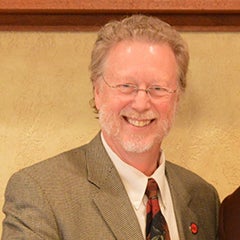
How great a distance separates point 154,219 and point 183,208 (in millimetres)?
178

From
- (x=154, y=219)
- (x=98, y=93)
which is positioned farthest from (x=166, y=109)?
(x=154, y=219)

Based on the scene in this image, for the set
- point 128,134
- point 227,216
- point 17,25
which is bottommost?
point 227,216

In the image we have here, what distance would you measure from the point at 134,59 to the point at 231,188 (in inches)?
30.5

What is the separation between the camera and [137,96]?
54.5 inches

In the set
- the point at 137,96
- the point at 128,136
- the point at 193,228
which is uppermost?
the point at 137,96

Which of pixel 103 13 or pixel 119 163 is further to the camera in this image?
pixel 103 13

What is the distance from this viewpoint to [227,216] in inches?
58.7

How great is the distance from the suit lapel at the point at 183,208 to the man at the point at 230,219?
0.09 meters

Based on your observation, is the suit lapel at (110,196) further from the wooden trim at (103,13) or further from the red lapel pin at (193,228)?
the wooden trim at (103,13)

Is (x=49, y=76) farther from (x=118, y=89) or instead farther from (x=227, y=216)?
(x=227, y=216)

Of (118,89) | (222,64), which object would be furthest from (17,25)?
(222,64)

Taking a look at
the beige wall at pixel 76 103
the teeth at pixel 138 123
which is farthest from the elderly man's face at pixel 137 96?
the beige wall at pixel 76 103

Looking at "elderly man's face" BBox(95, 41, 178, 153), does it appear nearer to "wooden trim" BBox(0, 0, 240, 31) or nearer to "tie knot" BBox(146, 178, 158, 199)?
"tie knot" BBox(146, 178, 158, 199)

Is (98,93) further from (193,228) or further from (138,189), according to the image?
(193,228)
